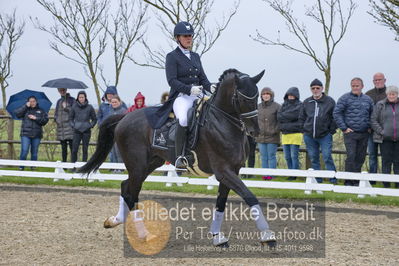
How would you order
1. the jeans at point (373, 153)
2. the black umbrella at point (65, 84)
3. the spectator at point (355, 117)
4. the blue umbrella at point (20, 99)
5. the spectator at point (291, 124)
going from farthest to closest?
the blue umbrella at point (20, 99) < the black umbrella at point (65, 84) < the spectator at point (291, 124) < the jeans at point (373, 153) < the spectator at point (355, 117)

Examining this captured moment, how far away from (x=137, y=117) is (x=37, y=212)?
2713 mm

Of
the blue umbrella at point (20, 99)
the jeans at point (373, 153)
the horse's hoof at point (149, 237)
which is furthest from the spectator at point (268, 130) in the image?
the blue umbrella at point (20, 99)

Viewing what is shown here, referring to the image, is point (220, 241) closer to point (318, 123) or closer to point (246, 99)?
point (246, 99)

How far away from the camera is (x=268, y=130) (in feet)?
40.8

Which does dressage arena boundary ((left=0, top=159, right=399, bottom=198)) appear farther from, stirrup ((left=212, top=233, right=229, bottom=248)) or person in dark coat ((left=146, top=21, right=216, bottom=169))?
stirrup ((left=212, top=233, right=229, bottom=248))

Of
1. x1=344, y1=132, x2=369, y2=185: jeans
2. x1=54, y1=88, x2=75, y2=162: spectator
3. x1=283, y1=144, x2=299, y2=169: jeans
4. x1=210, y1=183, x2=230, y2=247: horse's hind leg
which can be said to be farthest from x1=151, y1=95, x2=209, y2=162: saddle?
x1=54, y1=88, x2=75, y2=162: spectator

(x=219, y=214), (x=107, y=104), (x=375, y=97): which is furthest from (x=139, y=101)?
(x=219, y=214)

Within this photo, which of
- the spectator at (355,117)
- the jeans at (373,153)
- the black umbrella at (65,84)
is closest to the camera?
the spectator at (355,117)

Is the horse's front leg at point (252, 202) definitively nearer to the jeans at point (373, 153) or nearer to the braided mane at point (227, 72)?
the braided mane at point (227, 72)

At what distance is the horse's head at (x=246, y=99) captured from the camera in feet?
21.4

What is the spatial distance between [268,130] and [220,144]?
18.6ft

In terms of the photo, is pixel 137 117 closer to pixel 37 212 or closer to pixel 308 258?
pixel 37 212

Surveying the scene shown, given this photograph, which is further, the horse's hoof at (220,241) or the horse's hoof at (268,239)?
the horse's hoof at (220,241)

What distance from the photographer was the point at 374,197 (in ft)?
34.9
